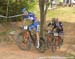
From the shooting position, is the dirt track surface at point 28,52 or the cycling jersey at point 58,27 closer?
the dirt track surface at point 28,52

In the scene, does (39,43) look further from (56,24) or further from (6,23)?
(6,23)

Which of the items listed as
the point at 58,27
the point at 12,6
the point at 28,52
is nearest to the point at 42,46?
the point at 28,52

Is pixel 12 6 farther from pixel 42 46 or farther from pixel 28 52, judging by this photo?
pixel 28 52

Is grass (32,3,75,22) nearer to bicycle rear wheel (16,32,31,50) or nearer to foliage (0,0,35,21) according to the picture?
foliage (0,0,35,21)

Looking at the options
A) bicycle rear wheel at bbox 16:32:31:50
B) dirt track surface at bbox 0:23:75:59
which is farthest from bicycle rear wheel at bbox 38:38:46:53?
bicycle rear wheel at bbox 16:32:31:50

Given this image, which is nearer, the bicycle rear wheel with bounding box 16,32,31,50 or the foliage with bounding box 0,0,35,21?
the bicycle rear wheel with bounding box 16,32,31,50

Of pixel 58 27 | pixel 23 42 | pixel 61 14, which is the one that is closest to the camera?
pixel 58 27

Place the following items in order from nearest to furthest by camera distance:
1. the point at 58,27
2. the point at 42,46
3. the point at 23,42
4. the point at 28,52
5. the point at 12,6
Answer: the point at 28,52, the point at 42,46, the point at 58,27, the point at 23,42, the point at 12,6

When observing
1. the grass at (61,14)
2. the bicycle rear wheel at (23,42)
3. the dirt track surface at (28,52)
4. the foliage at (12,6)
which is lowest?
the grass at (61,14)

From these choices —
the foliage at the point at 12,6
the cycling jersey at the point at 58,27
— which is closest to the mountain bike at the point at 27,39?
the cycling jersey at the point at 58,27

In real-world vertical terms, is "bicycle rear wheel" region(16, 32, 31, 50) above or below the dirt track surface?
above

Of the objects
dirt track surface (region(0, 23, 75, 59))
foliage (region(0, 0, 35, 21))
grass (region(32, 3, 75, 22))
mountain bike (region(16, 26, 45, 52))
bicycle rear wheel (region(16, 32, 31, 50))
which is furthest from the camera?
grass (region(32, 3, 75, 22))

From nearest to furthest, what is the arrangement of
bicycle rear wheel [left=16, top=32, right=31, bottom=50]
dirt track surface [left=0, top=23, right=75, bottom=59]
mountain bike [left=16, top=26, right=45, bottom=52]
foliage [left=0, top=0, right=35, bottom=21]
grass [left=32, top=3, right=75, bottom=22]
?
dirt track surface [left=0, top=23, right=75, bottom=59] → mountain bike [left=16, top=26, right=45, bottom=52] → bicycle rear wheel [left=16, top=32, right=31, bottom=50] → foliage [left=0, top=0, right=35, bottom=21] → grass [left=32, top=3, right=75, bottom=22]

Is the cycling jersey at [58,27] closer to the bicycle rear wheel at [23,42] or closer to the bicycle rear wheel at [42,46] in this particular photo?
the bicycle rear wheel at [42,46]
